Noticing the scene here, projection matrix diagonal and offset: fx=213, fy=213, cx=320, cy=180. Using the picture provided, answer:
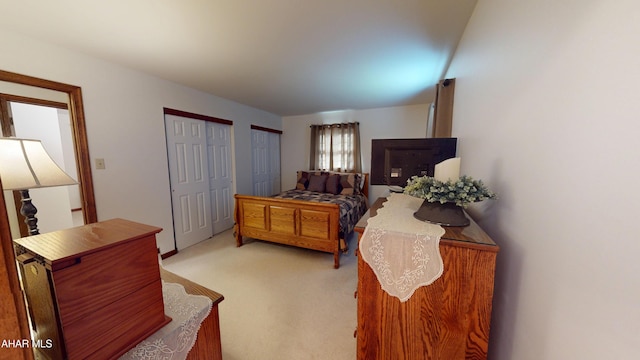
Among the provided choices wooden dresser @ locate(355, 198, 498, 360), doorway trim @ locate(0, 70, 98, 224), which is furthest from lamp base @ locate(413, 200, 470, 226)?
doorway trim @ locate(0, 70, 98, 224)

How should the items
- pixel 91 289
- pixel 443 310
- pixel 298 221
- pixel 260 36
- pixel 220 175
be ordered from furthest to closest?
pixel 220 175, pixel 298 221, pixel 260 36, pixel 443 310, pixel 91 289

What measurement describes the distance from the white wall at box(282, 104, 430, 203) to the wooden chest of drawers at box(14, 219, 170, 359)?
3842mm

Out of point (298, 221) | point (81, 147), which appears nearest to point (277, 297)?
point (298, 221)

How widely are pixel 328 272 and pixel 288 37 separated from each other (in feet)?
7.52

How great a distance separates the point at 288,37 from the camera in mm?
1726

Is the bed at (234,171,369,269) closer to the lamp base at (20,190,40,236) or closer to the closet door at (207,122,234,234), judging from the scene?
the closet door at (207,122,234,234)

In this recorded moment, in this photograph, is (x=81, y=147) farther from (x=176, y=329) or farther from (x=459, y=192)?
(x=459, y=192)

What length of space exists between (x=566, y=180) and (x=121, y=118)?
3252mm

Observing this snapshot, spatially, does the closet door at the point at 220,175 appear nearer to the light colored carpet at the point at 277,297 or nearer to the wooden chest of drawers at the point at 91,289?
the light colored carpet at the point at 277,297

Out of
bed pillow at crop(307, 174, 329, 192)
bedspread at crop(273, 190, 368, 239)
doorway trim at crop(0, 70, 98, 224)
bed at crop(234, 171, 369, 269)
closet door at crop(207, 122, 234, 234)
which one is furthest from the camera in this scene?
bed pillow at crop(307, 174, 329, 192)

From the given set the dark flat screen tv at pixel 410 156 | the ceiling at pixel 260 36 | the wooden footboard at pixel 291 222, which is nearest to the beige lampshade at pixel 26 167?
the ceiling at pixel 260 36

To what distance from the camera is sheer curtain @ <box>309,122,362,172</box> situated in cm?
420

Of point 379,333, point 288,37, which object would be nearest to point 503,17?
point 288,37

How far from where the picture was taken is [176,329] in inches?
27.1
